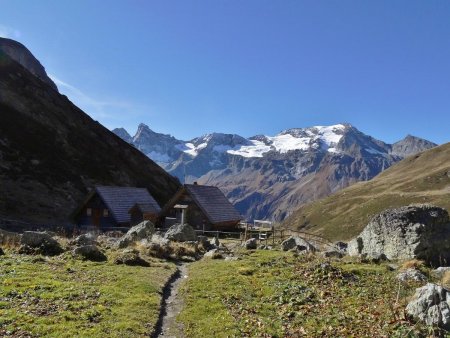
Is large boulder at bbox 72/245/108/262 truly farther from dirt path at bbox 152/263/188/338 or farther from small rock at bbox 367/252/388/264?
small rock at bbox 367/252/388/264

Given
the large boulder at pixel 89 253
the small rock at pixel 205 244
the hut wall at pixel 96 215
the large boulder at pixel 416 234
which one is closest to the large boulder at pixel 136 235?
the small rock at pixel 205 244

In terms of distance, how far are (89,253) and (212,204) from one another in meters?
43.0

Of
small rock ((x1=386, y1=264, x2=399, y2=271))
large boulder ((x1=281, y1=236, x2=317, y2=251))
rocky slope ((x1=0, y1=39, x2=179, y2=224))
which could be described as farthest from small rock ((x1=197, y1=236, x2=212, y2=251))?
rocky slope ((x1=0, y1=39, x2=179, y2=224))

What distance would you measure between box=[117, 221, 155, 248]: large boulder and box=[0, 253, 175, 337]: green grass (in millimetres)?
9294

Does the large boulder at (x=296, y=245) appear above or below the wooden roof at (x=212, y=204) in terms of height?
below

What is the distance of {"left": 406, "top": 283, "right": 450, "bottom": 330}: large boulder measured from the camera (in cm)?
1453

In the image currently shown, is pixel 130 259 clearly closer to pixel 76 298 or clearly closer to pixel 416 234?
pixel 76 298

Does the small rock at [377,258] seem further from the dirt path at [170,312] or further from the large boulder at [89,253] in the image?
the large boulder at [89,253]

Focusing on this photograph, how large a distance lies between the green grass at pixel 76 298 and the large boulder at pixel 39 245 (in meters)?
2.68

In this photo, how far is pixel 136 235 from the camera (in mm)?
40219

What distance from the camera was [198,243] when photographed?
132ft

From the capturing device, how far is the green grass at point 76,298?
1457 cm

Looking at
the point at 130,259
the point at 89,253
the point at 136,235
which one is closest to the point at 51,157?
→ the point at 136,235

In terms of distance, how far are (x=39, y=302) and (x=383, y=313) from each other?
1337 cm
